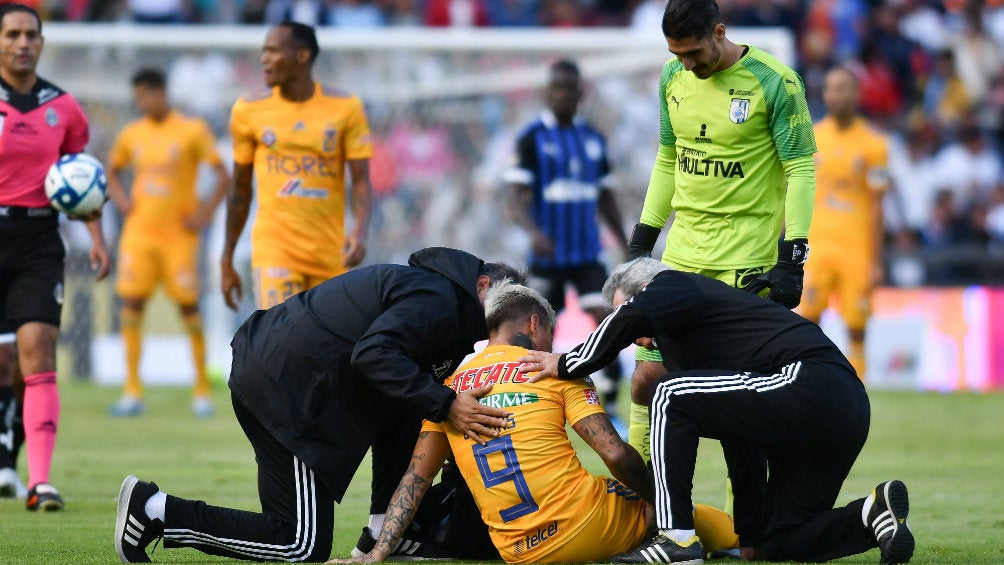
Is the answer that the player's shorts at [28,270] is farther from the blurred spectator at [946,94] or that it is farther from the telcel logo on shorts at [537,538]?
the blurred spectator at [946,94]

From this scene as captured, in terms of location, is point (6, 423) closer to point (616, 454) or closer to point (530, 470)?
point (530, 470)

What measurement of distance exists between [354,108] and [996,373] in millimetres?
9750

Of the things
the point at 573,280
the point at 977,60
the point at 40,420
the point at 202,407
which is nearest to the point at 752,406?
the point at 40,420

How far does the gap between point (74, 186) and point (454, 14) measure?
13500 mm

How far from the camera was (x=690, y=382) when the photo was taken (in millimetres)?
5867

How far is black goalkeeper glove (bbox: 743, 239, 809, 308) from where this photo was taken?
6.62 m

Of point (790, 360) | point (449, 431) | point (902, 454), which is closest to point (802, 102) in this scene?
point (790, 360)

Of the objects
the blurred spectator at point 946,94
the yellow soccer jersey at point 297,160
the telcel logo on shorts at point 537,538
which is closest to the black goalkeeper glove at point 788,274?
the telcel logo on shorts at point 537,538

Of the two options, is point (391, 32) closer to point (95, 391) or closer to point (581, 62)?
point (581, 62)

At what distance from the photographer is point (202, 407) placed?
14.1m

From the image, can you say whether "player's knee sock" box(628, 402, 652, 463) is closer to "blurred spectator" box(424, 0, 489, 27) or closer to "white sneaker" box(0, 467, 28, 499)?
"white sneaker" box(0, 467, 28, 499)

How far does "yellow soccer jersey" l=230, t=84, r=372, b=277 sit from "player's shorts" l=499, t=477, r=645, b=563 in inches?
167

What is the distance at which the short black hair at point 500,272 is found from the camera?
20.2 feet

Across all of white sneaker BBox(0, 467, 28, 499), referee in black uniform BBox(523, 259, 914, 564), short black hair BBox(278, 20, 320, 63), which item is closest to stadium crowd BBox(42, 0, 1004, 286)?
short black hair BBox(278, 20, 320, 63)
